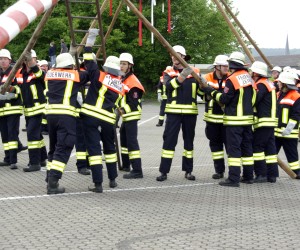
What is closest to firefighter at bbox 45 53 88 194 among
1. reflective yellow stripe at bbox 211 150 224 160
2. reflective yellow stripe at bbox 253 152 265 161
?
reflective yellow stripe at bbox 211 150 224 160

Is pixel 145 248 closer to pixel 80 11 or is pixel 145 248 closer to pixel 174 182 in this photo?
pixel 174 182

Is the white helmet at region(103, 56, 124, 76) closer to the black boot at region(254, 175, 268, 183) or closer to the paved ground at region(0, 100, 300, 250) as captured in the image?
the paved ground at region(0, 100, 300, 250)

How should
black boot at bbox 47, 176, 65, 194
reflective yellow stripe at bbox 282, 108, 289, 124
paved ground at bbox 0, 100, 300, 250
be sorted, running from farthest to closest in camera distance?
reflective yellow stripe at bbox 282, 108, 289, 124, black boot at bbox 47, 176, 65, 194, paved ground at bbox 0, 100, 300, 250

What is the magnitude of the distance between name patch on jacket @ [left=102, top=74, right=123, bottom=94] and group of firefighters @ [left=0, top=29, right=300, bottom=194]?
0.01m

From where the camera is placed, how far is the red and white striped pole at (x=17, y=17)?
379 cm

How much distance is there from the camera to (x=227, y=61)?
10.6 meters

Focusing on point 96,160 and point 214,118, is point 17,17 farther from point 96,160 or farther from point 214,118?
point 214,118

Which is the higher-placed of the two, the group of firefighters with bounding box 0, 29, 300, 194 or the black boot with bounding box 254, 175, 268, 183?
the group of firefighters with bounding box 0, 29, 300, 194

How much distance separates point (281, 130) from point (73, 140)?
3.80 metres

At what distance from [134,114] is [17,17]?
7.17 meters

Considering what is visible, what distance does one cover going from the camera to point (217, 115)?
35.8ft

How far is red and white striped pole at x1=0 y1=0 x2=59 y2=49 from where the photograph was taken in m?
3.79

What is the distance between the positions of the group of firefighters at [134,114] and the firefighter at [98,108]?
0.04 ft

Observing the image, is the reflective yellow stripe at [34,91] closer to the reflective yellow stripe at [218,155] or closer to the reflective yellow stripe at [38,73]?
the reflective yellow stripe at [38,73]
